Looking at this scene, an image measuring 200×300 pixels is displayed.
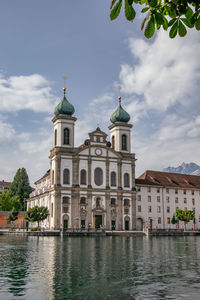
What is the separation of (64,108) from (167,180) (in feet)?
95.6

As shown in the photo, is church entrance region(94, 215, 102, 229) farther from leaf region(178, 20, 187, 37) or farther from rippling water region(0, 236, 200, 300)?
leaf region(178, 20, 187, 37)

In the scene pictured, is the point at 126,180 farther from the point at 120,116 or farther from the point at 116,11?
the point at 116,11

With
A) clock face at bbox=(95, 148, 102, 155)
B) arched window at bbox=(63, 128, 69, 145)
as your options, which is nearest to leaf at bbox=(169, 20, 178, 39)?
arched window at bbox=(63, 128, 69, 145)

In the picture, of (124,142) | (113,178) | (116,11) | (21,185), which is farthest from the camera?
(21,185)

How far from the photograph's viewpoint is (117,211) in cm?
7994

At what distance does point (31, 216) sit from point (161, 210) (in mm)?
30270

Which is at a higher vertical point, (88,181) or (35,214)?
(88,181)

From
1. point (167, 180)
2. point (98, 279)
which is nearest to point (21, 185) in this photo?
point (167, 180)

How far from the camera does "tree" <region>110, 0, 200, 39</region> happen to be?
17.4ft

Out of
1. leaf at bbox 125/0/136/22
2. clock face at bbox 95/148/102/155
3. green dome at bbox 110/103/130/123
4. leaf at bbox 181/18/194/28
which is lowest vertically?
leaf at bbox 181/18/194/28

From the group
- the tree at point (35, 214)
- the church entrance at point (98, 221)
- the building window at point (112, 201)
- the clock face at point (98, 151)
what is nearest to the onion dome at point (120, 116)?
the clock face at point (98, 151)

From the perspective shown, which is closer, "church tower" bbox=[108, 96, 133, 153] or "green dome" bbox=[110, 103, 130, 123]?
"church tower" bbox=[108, 96, 133, 153]

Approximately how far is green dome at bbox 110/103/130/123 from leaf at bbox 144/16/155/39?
268ft

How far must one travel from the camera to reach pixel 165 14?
570 centimetres
